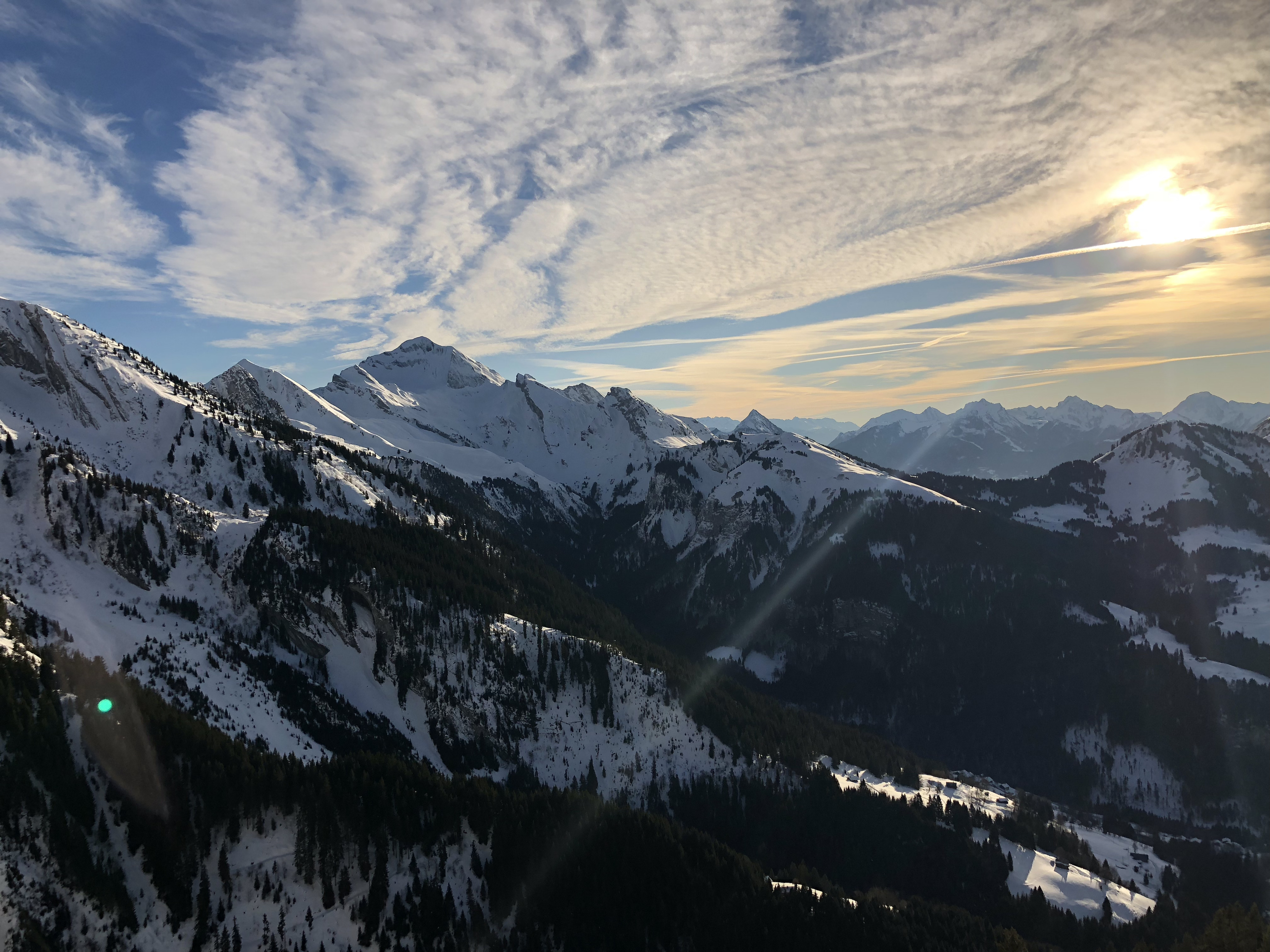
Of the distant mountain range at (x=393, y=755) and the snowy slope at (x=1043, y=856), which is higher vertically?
the distant mountain range at (x=393, y=755)

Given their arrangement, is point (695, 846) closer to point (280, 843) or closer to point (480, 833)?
point (480, 833)

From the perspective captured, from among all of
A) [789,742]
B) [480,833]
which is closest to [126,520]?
[480,833]

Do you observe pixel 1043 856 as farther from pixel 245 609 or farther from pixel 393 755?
pixel 245 609

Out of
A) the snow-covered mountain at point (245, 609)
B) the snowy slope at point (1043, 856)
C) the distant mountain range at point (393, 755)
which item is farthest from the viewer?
the snowy slope at point (1043, 856)

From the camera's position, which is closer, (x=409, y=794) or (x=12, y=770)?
(x=12, y=770)

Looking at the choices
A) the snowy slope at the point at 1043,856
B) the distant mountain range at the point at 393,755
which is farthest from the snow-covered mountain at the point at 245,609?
the snowy slope at the point at 1043,856

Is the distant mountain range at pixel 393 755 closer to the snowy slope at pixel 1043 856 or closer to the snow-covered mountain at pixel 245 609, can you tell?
the snow-covered mountain at pixel 245 609

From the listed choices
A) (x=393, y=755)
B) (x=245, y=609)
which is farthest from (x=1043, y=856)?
(x=245, y=609)

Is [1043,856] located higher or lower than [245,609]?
lower

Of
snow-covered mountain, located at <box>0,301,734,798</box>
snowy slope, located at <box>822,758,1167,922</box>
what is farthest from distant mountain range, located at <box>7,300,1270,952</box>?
snowy slope, located at <box>822,758,1167,922</box>

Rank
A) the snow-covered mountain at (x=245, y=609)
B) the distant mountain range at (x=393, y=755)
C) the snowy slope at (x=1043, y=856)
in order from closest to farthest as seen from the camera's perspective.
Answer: the distant mountain range at (x=393, y=755) < the snow-covered mountain at (x=245, y=609) < the snowy slope at (x=1043, y=856)

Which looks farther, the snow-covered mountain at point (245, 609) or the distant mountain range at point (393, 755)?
the snow-covered mountain at point (245, 609)
